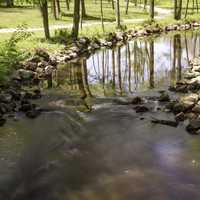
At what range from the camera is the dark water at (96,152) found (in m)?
12.9

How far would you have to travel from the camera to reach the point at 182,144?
16.0 meters

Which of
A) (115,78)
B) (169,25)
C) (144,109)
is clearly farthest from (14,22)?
(144,109)

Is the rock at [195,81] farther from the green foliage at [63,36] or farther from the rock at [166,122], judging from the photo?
the green foliage at [63,36]

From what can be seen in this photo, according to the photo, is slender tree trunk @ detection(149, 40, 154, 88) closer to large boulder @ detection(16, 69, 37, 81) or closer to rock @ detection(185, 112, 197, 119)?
rock @ detection(185, 112, 197, 119)

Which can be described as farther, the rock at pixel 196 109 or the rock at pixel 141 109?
the rock at pixel 141 109

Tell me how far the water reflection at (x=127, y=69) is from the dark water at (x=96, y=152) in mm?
163

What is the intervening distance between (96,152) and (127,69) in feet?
47.0

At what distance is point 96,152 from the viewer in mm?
15523

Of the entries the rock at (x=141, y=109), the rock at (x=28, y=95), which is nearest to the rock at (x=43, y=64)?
the rock at (x=28, y=95)

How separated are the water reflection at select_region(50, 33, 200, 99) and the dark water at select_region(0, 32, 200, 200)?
0.16m

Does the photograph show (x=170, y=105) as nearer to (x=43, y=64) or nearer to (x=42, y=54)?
→ (x=43, y=64)

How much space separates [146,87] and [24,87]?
6.39 metres

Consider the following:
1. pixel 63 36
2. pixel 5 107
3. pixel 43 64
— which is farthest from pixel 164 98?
pixel 63 36

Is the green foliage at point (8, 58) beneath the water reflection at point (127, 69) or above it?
above
